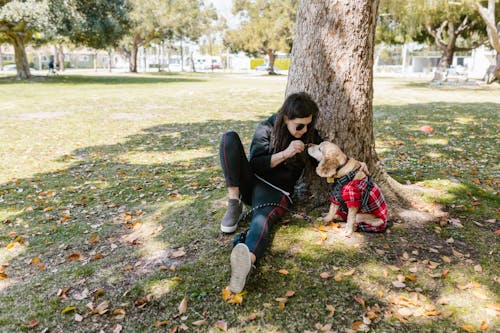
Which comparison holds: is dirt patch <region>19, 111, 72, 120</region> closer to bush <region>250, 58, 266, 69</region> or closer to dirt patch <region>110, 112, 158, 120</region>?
dirt patch <region>110, 112, 158, 120</region>

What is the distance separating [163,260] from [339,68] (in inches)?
91.9

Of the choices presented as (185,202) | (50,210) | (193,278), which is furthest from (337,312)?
(50,210)

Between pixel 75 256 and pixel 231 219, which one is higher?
pixel 231 219

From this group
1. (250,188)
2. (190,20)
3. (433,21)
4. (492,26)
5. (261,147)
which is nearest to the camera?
(261,147)

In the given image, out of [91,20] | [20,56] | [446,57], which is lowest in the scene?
[20,56]

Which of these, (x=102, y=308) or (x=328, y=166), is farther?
(x=328, y=166)

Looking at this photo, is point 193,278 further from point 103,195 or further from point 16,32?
point 16,32

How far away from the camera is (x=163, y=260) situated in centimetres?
355

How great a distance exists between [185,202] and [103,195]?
1.36 m

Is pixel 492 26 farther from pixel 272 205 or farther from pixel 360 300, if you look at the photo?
pixel 360 300

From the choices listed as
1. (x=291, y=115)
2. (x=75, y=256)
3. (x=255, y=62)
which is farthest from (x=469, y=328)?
(x=255, y=62)

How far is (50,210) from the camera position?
5039mm

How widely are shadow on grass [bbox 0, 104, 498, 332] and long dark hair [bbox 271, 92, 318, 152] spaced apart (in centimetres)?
81

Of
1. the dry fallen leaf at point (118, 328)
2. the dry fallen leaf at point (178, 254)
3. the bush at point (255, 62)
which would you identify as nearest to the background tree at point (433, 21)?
the dry fallen leaf at point (178, 254)
